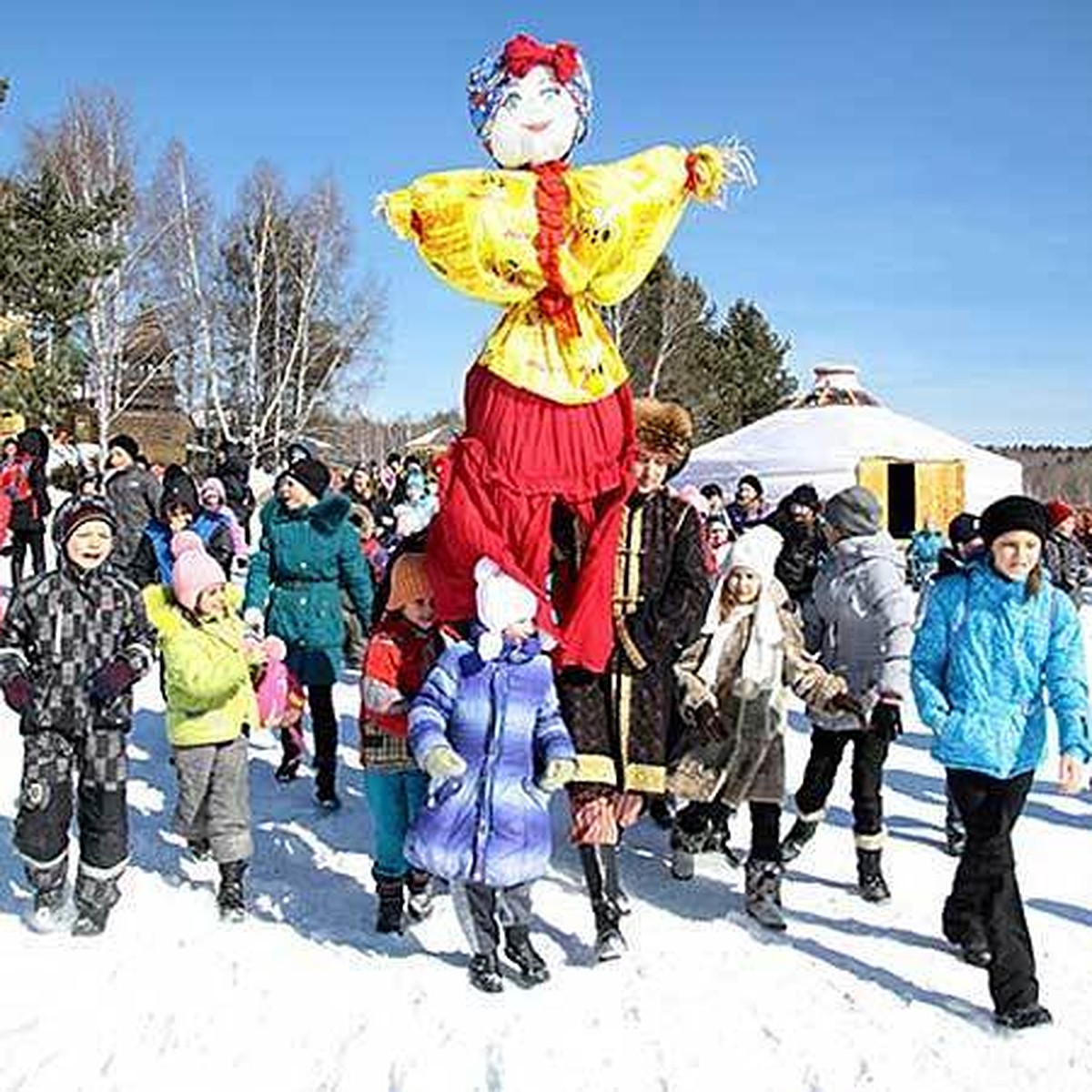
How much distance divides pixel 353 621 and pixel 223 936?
3.46 metres

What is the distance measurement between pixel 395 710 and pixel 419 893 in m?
0.79

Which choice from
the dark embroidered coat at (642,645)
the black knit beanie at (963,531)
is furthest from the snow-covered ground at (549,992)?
the black knit beanie at (963,531)

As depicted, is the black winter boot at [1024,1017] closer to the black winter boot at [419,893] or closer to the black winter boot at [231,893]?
the black winter boot at [419,893]

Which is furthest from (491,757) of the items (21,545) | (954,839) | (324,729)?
(21,545)

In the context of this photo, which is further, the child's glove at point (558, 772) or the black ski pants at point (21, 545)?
the black ski pants at point (21, 545)

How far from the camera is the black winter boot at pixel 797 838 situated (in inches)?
206

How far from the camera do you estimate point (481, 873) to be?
3902 mm

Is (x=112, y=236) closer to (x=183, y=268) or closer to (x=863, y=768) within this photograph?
(x=183, y=268)

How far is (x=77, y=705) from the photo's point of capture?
4422mm

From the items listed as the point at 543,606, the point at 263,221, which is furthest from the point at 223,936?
the point at 263,221

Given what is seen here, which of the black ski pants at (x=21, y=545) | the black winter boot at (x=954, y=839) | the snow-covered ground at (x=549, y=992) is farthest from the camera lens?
the black ski pants at (x=21, y=545)

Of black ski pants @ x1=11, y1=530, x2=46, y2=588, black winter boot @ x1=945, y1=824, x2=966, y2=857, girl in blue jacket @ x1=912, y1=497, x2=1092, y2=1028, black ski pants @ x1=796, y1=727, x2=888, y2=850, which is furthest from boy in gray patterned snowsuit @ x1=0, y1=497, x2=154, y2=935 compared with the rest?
black ski pants @ x1=11, y1=530, x2=46, y2=588

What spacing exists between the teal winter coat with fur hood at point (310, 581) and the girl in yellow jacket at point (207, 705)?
46.7 inches

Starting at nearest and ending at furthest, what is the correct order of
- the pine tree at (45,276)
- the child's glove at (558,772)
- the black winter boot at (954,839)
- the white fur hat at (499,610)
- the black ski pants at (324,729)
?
the child's glove at (558,772)
the white fur hat at (499,610)
the black winter boot at (954,839)
the black ski pants at (324,729)
the pine tree at (45,276)
